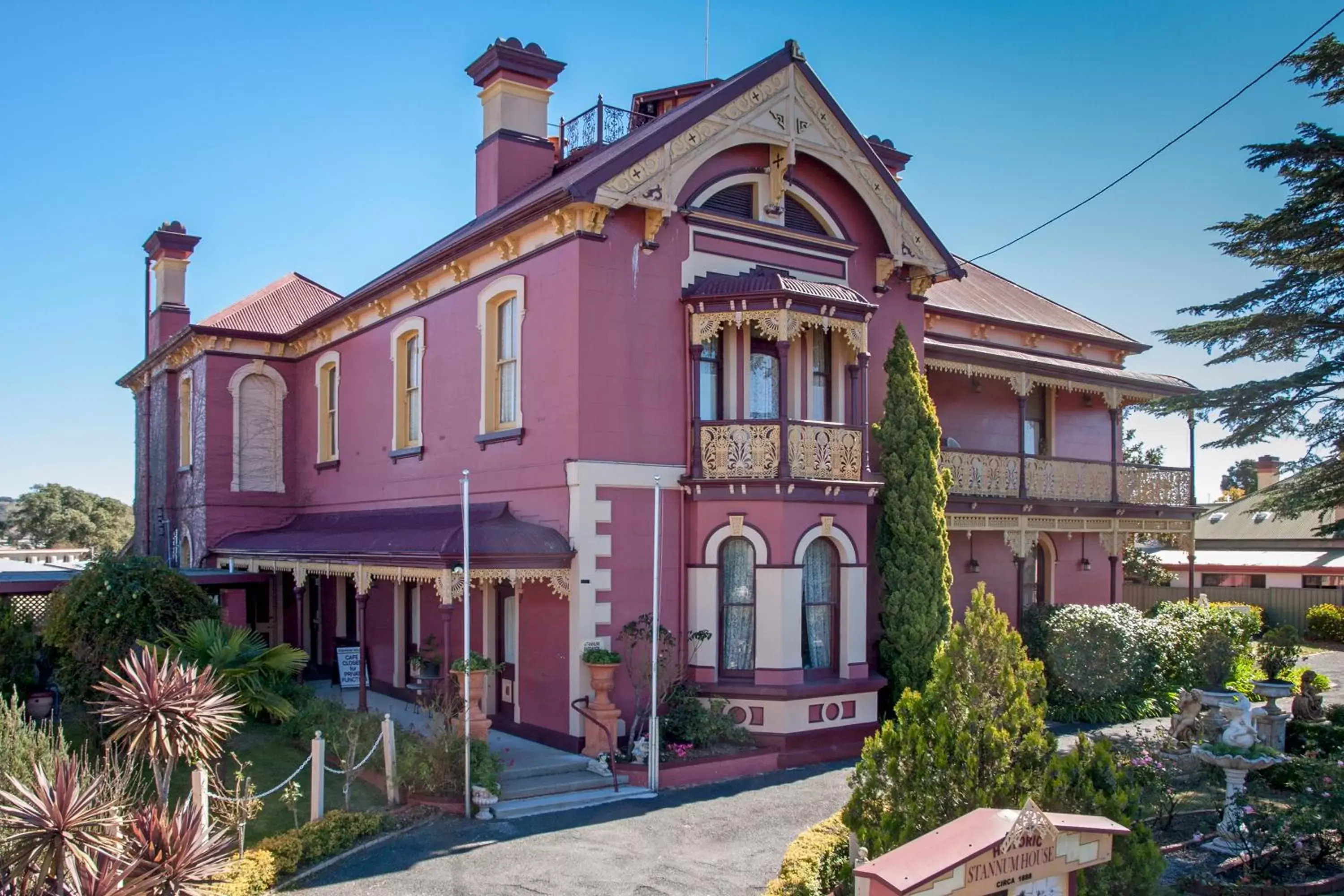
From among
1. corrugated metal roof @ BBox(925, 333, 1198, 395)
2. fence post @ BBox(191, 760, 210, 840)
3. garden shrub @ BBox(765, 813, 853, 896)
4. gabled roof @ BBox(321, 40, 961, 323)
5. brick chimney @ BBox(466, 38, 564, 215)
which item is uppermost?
brick chimney @ BBox(466, 38, 564, 215)

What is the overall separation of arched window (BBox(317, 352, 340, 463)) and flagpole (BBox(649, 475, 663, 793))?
10035mm

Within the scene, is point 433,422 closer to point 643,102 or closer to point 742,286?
point 742,286

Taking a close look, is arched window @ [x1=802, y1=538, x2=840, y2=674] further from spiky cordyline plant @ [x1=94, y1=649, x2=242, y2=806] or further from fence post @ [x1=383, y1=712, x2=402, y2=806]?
spiky cordyline plant @ [x1=94, y1=649, x2=242, y2=806]

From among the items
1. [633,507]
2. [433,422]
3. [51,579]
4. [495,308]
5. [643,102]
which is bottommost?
[51,579]

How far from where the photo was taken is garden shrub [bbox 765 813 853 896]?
8.34 m

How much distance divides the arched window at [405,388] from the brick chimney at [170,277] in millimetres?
10517

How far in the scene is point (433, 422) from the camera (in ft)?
58.7

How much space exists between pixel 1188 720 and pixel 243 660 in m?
12.4

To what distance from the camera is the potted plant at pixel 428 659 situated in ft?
56.0

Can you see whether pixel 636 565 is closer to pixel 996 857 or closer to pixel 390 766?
pixel 390 766

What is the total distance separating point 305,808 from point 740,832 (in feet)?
14.6

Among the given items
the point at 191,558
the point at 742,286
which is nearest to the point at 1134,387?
the point at 742,286

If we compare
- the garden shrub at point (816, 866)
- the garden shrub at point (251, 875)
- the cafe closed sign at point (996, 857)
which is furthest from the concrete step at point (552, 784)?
the cafe closed sign at point (996, 857)

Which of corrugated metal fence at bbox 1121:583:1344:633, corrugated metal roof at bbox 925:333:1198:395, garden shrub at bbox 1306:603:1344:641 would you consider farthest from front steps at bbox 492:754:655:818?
garden shrub at bbox 1306:603:1344:641
